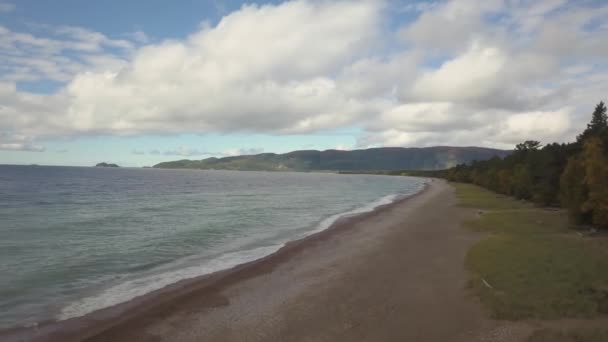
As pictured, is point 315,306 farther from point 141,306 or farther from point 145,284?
point 145,284

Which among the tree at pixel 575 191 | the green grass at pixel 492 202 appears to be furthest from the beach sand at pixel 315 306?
the green grass at pixel 492 202

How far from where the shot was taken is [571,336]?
10367mm

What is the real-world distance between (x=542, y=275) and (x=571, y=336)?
632 cm

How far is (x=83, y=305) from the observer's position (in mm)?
14953

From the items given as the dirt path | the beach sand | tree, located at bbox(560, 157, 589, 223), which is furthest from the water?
tree, located at bbox(560, 157, 589, 223)

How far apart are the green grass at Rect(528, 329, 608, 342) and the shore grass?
1.20 meters

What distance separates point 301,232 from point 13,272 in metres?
20.0

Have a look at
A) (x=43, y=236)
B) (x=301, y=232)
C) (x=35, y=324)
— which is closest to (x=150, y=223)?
(x=43, y=236)

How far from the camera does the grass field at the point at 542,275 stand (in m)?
12.2

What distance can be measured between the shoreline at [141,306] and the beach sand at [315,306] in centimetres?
4

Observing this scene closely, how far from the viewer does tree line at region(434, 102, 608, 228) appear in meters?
27.7

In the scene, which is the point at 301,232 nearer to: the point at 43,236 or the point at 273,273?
the point at 273,273

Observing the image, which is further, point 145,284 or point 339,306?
point 145,284

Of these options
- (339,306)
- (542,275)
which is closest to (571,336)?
(542,275)
